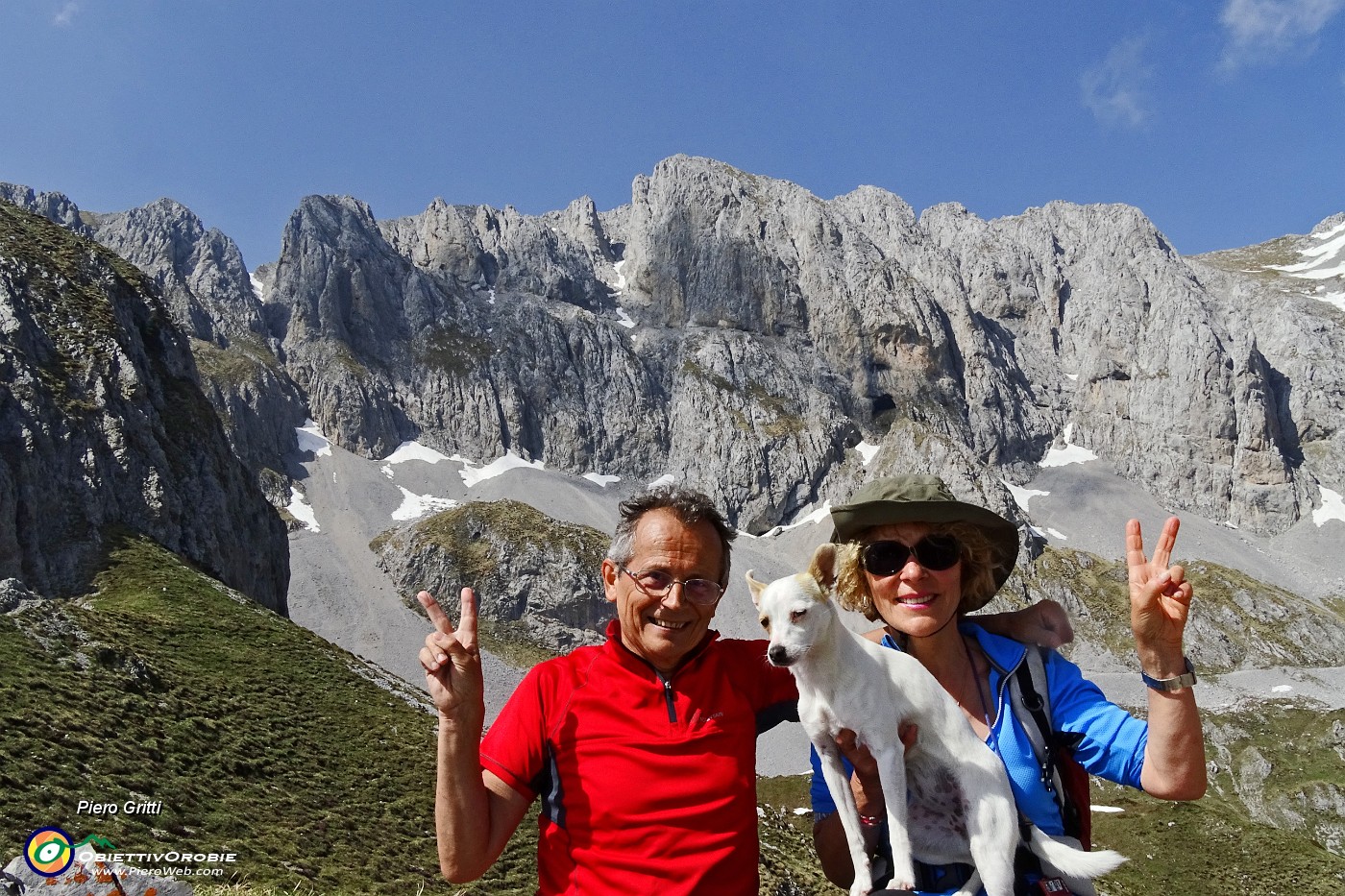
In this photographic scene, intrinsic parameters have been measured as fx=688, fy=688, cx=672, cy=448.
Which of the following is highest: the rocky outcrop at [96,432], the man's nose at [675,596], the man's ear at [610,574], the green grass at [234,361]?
the green grass at [234,361]

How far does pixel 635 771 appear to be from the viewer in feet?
14.8

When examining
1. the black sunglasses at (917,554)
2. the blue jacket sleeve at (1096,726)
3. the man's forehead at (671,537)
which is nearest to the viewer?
the blue jacket sleeve at (1096,726)

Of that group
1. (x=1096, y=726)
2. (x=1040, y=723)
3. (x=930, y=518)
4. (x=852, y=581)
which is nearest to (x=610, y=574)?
(x=852, y=581)

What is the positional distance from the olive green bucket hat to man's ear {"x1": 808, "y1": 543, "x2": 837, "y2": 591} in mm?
197

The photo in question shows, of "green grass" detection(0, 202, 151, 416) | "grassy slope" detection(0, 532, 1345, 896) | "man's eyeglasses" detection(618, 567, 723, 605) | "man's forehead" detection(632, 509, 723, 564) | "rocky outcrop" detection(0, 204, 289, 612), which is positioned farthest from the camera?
"green grass" detection(0, 202, 151, 416)

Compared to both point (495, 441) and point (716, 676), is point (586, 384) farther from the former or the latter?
point (716, 676)

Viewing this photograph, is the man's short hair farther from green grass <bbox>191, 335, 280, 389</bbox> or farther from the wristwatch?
green grass <bbox>191, 335, 280, 389</bbox>

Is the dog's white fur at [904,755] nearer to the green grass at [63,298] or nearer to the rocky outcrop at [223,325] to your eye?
the green grass at [63,298]

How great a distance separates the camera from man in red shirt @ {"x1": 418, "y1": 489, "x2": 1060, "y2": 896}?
425 centimetres

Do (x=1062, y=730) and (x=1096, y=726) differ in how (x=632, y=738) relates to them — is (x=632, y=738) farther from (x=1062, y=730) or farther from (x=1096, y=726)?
(x=1096, y=726)

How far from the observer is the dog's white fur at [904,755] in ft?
13.4

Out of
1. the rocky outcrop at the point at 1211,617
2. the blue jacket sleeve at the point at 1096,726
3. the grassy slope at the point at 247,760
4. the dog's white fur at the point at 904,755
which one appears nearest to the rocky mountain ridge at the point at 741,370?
the rocky outcrop at the point at 1211,617

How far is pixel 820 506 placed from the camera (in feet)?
509

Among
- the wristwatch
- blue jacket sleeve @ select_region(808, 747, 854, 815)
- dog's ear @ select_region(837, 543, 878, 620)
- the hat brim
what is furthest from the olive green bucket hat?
blue jacket sleeve @ select_region(808, 747, 854, 815)
